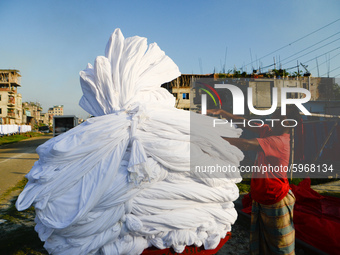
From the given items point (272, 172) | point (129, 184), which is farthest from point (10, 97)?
point (272, 172)

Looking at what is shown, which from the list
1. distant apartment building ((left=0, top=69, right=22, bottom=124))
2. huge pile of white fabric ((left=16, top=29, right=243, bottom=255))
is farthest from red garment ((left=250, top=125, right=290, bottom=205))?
distant apartment building ((left=0, top=69, right=22, bottom=124))

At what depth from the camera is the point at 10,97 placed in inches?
1946

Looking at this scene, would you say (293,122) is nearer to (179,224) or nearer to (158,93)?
(158,93)

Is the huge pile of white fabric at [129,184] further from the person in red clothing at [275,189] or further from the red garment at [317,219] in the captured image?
the red garment at [317,219]

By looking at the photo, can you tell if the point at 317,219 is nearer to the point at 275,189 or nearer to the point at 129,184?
the point at 275,189

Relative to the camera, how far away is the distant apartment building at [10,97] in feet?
157

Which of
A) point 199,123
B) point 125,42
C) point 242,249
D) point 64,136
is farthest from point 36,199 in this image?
point 242,249

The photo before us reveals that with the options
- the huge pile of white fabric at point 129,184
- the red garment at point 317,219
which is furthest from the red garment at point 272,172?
the red garment at point 317,219

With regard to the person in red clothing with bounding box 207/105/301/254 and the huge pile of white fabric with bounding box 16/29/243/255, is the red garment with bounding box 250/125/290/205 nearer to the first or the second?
the person in red clothing with bounding box 207/105/301/254

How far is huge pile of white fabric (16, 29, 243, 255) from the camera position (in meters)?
1.70

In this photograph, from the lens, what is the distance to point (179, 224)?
180cm

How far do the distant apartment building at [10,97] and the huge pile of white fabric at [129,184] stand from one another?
48288 mm

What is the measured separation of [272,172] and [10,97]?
57788 mm

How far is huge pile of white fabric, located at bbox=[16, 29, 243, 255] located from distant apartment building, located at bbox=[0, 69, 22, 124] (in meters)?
48.3
